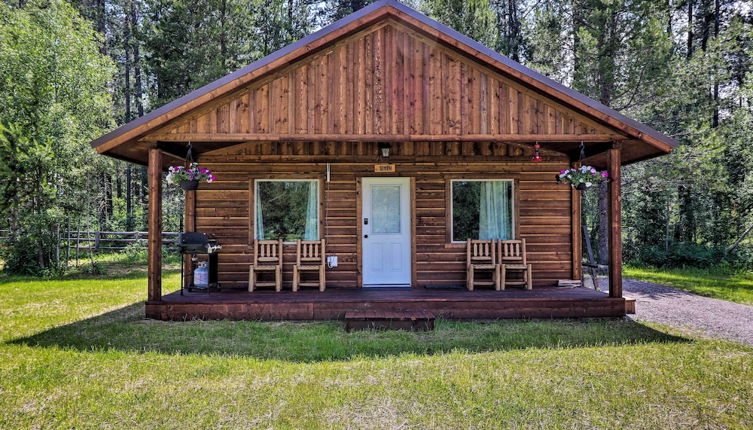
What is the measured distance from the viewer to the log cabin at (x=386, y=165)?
5.77m

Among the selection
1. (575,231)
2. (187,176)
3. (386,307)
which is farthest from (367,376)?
(575,231)

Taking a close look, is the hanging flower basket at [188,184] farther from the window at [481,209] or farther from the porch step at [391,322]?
the window at [481,209]

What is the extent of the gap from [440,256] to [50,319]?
18.8 feet

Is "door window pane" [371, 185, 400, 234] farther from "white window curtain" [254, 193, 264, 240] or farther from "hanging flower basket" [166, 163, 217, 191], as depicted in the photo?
"hanging flower basket" [166, 163, 217, 191]

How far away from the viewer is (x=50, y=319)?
627cm

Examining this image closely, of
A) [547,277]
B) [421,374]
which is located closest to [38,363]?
[421,374]

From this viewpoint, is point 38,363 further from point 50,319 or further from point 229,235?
point 229,235

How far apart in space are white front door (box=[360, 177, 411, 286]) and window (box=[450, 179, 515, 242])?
85 centimetres

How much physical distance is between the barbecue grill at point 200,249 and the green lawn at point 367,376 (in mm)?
→ 1205

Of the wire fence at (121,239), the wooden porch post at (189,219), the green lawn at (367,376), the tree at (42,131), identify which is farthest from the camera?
the wire fence at (121,239)

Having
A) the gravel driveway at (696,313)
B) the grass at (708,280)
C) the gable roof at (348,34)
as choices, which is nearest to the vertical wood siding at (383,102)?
the gable roof at (348,34)

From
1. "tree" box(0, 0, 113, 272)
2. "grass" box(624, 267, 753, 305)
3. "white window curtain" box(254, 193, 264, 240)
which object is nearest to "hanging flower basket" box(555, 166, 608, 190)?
"grass" box(624, 267, 753, 305)

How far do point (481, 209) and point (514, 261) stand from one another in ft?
3.38

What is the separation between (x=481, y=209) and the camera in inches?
307
